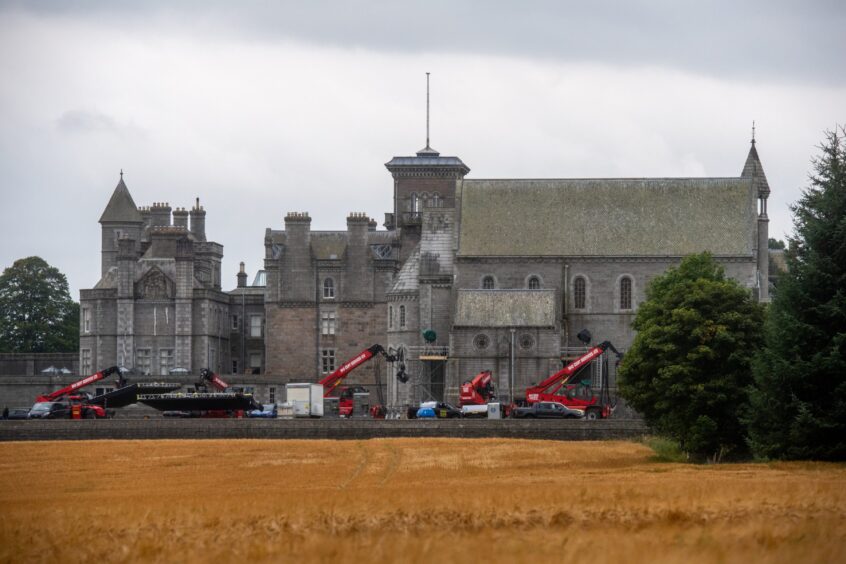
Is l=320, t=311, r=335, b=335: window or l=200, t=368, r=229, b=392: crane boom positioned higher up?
l=320, t=311, r=335, b=335: window

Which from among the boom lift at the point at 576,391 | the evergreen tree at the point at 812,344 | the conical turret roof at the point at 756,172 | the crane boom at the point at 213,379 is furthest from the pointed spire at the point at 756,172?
the evergreen tree at the point at 812,344

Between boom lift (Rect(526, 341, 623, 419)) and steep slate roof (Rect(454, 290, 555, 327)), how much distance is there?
382 centimetres

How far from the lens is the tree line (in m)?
58.4

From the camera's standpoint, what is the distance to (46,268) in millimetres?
146250

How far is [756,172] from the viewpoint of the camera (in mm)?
117188

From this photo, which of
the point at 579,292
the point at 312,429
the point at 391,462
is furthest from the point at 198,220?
the point at 391,462

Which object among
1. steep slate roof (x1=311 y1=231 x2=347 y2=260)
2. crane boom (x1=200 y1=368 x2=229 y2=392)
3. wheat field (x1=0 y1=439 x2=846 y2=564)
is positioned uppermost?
steep slate roof (x1=311 y1=231 x2=347 y2=260)

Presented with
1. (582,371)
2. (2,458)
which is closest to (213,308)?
(582,371)

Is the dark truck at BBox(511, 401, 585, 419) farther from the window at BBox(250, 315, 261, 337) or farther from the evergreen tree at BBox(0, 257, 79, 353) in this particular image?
the evergreen tree at BBox(0, 257, 79, 353)

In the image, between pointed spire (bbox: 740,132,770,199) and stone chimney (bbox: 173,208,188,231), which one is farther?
stone chimney (bbox: 173,208,188,231)

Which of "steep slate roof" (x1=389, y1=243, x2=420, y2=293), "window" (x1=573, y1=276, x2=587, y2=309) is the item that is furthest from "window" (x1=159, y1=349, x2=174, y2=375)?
"window" (x1=573, y1=276, x2=587, y2=309)

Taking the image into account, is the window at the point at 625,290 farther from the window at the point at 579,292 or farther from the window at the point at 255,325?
the window at the point at 255,325

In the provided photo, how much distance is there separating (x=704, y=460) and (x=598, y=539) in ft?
121

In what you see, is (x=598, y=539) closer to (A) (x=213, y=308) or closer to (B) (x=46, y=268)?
(A) (x=213, y=308)
